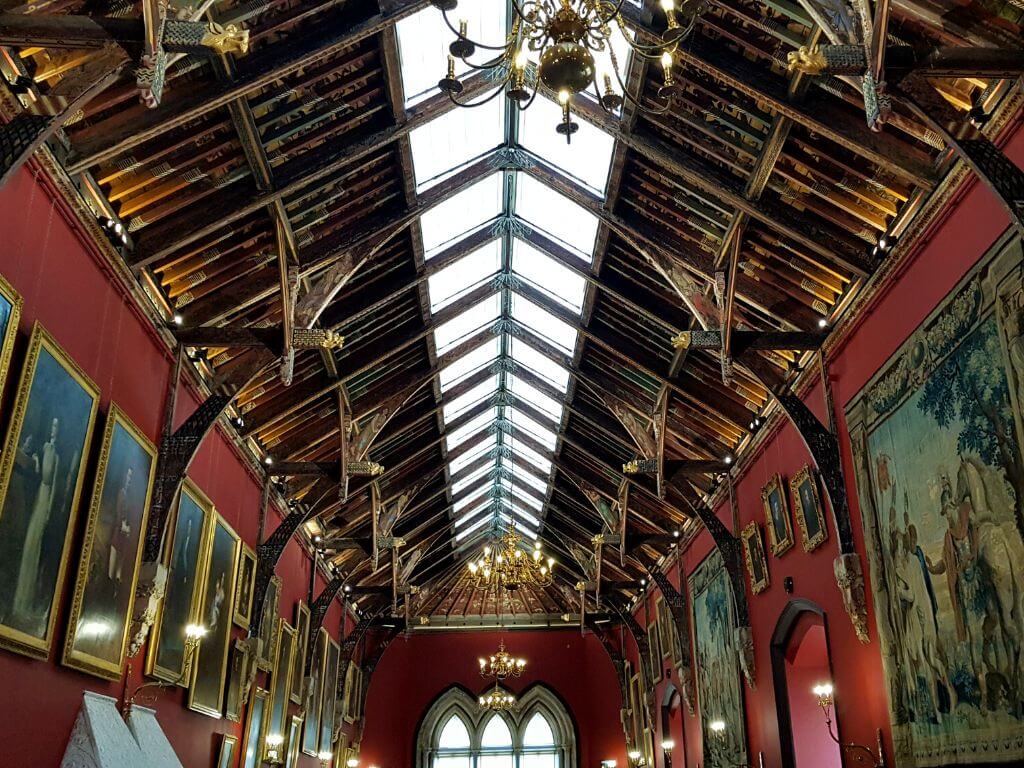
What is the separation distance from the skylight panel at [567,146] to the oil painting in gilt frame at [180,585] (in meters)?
6.20

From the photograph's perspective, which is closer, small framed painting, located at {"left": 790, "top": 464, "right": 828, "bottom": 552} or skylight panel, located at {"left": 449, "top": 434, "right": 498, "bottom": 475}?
small framed painting, located at {"left": 790, "top": 464, "right": 828, "bottom": 552}

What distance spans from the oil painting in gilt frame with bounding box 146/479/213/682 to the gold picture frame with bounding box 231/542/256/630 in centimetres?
186

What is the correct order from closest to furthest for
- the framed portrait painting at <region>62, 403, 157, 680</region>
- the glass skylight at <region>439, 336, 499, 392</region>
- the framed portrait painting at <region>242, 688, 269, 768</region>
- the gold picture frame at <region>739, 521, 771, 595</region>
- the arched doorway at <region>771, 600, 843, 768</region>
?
the framed portrait painting at <region>62, 403, 157, 680</region> → the arched doorway at <region>771, 600, 843, 768</region> → the gold picture frame at <region>739, 521, 771, 595</region> → the framed portrait painting at <region>242, 688, 269, 768</region> → the glass skylight at <region>439, 336, 499, 392</region>

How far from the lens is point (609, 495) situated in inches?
788

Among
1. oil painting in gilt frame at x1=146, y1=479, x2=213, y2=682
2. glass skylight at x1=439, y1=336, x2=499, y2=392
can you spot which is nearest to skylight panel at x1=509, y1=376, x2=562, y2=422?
glass skylight at x1=439, y1=336, x2=499, y2=392

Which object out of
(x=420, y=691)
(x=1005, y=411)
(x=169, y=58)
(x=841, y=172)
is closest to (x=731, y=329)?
(x=841, y=172)

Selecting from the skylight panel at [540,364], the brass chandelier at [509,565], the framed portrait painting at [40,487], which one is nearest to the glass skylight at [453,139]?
the framed portrait painting at [40,487]

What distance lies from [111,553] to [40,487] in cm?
168

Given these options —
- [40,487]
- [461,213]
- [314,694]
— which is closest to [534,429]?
[314,694]

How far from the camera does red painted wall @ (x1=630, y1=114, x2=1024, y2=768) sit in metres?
7.43

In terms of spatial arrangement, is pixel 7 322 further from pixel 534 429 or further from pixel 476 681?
pixel 476 681

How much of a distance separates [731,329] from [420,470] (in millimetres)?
11246

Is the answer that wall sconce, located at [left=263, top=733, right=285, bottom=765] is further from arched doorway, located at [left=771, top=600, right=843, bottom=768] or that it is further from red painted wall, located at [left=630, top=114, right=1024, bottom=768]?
arched doorway, located at [left=771, top=600, right=843, bottom=768]

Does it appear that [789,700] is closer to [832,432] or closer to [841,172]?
[832,432]
